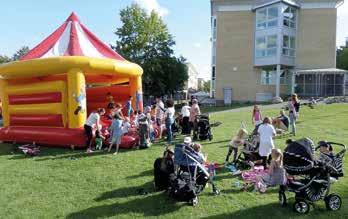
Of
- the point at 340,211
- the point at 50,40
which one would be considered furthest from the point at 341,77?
the point at 340,211

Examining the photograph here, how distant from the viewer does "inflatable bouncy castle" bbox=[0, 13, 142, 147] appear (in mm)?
12797

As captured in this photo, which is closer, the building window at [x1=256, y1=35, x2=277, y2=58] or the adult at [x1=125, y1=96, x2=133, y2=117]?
the adult at [x1=125, y1=96, x2=133, y2=117]

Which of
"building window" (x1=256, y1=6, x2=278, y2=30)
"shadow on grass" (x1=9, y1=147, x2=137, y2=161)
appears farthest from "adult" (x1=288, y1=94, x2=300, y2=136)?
"building window" (x1=256, y1=6, x2=278, y2=30)

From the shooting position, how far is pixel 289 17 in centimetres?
3603

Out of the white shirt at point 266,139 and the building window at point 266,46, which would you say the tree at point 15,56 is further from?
the white shirt at point 266,139

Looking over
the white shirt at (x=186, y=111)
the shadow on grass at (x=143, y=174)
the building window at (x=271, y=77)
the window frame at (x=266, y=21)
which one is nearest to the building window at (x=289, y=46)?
the window frame at (x=266, y=21)

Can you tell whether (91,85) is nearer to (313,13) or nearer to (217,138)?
(217,138)

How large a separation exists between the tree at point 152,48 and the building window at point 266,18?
34.7 ft

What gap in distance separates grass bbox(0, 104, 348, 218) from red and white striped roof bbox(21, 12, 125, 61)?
386cm

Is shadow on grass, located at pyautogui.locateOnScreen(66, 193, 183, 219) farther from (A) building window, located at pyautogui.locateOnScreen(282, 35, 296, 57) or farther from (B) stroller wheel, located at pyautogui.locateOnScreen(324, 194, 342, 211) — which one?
(A) building window, located at pyautogui.locateOnScreen(282, 35, 296, 57)

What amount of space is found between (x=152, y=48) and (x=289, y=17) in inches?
608

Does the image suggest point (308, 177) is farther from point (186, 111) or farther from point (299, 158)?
point (186, 111)

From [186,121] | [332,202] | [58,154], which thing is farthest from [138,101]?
[332,202]

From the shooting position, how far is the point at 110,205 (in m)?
7.32
